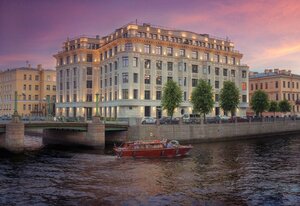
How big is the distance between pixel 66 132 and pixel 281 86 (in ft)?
286

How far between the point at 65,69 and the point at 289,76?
80641 mm

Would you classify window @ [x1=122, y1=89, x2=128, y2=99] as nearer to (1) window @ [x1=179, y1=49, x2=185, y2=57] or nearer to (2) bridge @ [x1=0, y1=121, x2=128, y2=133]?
(1) window @ [x1=179, y1=49, x2=185, y2=57]

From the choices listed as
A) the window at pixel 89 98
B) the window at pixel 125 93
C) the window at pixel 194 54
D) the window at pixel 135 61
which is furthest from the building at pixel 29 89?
the window at pixel 194 54

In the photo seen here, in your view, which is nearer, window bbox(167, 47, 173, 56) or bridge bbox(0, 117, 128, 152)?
bridge bbox(0, 117, 128, 152)

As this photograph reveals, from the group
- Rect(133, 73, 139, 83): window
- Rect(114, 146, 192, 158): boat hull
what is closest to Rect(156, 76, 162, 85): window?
Rect(133, 73, 139, 83): window

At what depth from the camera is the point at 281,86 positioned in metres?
123

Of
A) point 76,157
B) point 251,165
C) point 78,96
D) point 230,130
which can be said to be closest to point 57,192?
point 76,157

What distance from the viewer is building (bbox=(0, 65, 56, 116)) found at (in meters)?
127

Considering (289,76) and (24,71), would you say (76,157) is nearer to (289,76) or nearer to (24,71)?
(24,71)

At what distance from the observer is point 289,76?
126 meters

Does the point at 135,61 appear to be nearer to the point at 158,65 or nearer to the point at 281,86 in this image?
the point at 158,65

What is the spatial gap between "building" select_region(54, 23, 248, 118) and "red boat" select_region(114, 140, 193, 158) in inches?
1472

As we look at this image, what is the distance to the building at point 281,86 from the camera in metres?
124

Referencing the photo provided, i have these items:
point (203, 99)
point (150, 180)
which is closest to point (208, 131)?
point (203, 99)
